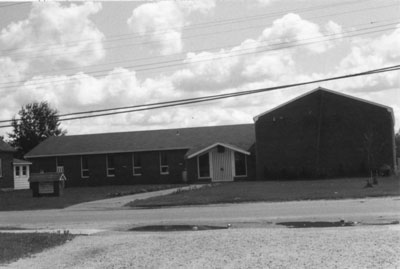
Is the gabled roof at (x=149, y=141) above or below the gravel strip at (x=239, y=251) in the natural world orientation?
above

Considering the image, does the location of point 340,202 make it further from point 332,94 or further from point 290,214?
point 332,94

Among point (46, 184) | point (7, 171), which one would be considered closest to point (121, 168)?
point (7, 171)

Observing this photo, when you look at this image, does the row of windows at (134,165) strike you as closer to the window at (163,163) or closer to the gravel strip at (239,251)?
the window at (163,163)

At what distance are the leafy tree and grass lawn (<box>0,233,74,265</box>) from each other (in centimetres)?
6775

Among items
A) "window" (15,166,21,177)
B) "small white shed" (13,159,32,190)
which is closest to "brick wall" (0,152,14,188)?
"small white shed" (13,159,32,190)

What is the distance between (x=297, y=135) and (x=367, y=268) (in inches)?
1255

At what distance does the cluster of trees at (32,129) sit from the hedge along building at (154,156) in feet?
99.1

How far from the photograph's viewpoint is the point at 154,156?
4738 centimetres

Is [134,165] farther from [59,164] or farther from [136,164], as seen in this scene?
[59,164]

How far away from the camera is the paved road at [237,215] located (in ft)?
50.8

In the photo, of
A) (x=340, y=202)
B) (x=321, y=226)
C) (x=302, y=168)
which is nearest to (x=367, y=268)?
(x=321, y=226)

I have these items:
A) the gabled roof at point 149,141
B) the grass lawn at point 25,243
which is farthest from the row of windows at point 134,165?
the grass lawn at point 25,243

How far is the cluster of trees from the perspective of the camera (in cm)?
8094

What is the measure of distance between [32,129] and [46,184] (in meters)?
52.7
